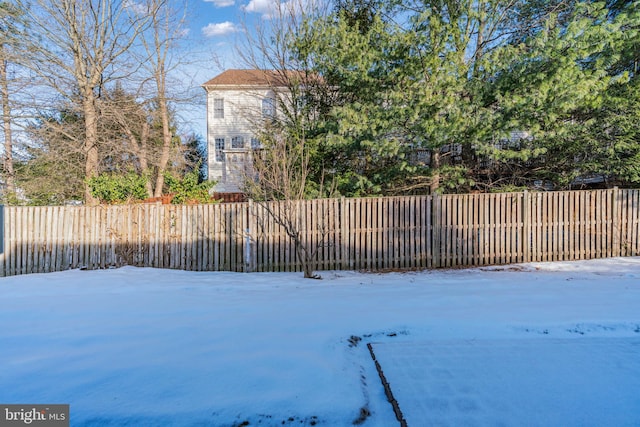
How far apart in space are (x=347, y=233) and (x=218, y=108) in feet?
60.6

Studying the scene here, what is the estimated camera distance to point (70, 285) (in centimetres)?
583

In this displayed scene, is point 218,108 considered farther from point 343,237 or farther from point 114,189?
point 343,237

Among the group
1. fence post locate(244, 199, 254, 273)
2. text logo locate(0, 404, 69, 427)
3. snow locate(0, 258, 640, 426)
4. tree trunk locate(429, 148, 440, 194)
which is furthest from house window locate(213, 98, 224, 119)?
text logo locate(0, 404, 69, 427)

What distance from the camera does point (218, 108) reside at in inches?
891

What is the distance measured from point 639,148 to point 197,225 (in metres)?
11.2

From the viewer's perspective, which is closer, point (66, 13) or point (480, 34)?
point (480, 34)

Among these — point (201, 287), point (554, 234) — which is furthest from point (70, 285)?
point (554, 234)

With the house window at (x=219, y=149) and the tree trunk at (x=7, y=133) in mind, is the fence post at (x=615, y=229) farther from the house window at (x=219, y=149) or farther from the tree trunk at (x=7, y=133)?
the house window at (x=219, y=149)

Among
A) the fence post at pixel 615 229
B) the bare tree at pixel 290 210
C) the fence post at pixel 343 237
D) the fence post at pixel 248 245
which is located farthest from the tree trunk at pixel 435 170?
the fence post at pixel 248 245

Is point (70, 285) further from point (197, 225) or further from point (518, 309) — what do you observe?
point (518, 309)

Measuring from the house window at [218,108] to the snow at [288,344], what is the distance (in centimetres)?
1881

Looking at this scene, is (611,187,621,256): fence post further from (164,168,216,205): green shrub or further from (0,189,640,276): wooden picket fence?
Answer: (164,168,216,205): green shrub

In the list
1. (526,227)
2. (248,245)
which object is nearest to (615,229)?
(526,227)

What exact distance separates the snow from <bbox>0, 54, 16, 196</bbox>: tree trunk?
8.63 meters
